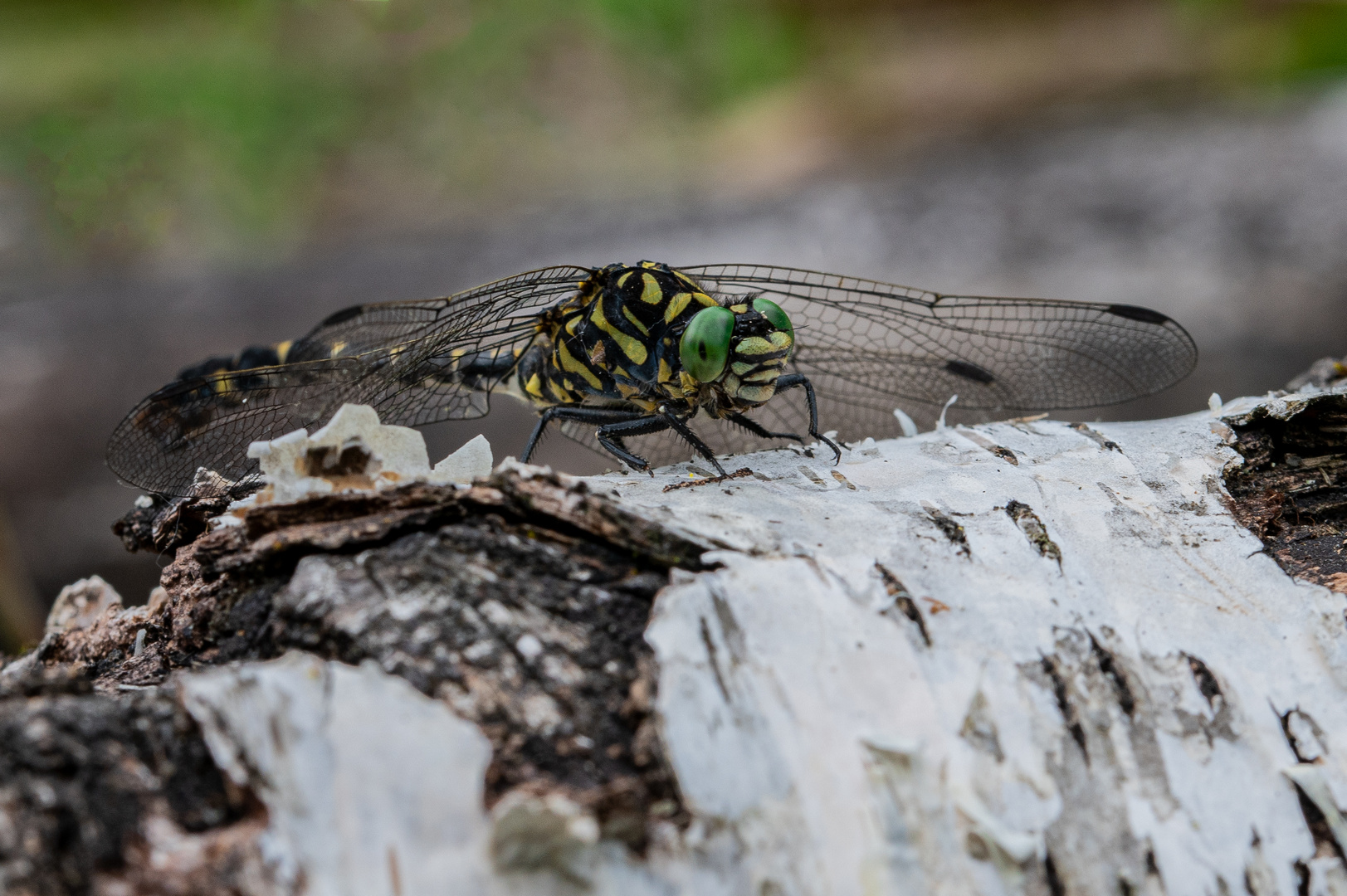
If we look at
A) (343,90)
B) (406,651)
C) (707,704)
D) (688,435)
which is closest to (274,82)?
(343,90)

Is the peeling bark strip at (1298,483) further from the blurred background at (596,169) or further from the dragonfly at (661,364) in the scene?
the blurred background at (596,169)

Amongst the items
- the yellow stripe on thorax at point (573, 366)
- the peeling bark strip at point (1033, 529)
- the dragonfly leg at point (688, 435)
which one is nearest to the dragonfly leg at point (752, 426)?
the dragonfly leg at point (688, 435)

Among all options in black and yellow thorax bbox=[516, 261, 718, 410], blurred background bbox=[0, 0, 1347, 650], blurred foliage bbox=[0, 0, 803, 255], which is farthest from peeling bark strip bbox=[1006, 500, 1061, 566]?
blurred foliage bbox=[0, 0, 803, 255]

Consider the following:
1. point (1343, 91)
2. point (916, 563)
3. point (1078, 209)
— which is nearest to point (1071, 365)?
point (1078, 209)

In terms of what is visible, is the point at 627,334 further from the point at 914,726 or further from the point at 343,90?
the point at 343,90

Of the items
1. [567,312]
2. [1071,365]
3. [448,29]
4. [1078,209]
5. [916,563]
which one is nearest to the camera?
[916,563]

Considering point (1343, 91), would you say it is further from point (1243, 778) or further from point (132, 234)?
point (132, 234)

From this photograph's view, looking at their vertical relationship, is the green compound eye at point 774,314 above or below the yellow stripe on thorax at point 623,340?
below
